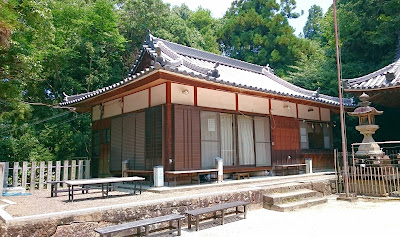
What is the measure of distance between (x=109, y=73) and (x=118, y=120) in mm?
9244

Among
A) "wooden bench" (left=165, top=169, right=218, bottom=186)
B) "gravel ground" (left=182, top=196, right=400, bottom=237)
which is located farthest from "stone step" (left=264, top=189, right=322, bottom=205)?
"wooden bench" (left=165, top=169, right=218, bottom=186)

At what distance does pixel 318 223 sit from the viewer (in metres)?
5.81

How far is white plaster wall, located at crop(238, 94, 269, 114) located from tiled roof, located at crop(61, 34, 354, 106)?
0.52 m

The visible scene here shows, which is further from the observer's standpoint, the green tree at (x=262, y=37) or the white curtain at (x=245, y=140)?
A: the green tree at (x=262, y=37)

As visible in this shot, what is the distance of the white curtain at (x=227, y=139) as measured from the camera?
9664 mm

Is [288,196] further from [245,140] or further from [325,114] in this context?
[325,114]

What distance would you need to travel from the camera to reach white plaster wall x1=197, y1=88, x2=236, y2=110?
30.2 ft

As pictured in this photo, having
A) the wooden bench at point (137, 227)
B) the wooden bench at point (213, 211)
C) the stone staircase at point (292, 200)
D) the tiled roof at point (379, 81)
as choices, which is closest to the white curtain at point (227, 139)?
Result: the stone staircase at point (292, 200)

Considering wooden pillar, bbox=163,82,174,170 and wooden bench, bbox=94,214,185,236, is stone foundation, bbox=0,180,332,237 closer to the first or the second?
wooden bench, bbox=94,214,185,236

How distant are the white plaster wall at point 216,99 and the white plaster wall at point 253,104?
42 cm

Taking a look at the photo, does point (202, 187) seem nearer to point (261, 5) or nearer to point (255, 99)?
point (255, 99)

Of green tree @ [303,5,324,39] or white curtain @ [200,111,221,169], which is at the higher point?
green tree @ [303,5,324,39]

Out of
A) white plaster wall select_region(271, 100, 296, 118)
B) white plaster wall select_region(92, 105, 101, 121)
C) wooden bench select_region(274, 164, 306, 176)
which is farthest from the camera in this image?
white plaster wall select_region(92, 105, 101, 121)

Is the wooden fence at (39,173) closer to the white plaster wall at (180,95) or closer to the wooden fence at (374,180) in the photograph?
the white plaster wall at (180,95)
